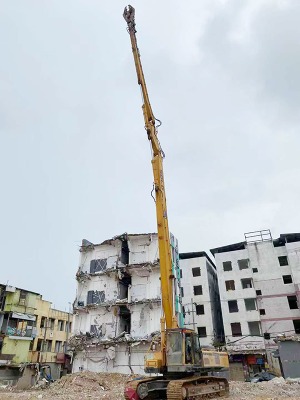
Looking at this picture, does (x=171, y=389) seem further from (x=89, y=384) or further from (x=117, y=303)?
(x=117, y=303)

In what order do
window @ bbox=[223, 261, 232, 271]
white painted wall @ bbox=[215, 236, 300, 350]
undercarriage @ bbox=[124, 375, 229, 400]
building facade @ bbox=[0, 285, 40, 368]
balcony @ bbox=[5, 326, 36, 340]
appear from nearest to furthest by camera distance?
undercarriage @ bbox=[124, 375, 229, 400]
building facade @ bbox=[0, 285, 40, 368]
balcony @ bbox=[5, 326, 36, 340]
white painted wall @ bbox=[215, 236, 300, 350]
window @ bbox=[223, 261, 232, 271]

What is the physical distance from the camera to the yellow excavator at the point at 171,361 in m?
14.5

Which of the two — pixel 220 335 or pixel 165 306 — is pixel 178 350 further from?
pixel 220 335

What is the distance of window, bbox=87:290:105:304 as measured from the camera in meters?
39.5

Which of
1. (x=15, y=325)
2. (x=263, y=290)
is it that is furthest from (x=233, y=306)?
(x=15, y=325)

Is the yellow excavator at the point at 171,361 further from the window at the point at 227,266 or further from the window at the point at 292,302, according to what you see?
the window at the point at 227,266

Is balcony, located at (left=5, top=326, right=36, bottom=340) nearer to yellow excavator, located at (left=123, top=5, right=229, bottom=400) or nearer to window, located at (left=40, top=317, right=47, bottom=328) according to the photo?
window, located at (left=40, top=317, right=47, bottom=328)

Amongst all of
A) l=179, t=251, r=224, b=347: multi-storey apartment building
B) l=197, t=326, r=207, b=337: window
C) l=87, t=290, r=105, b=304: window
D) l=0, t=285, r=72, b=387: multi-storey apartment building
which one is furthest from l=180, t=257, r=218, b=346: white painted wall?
l=0, t=285, r=72, b=387: multi-storey apartment building

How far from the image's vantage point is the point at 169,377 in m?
15.5

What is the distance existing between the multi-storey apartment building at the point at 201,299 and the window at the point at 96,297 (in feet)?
57.4

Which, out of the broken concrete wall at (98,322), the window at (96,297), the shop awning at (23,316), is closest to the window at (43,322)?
the shop awning at (23,316)

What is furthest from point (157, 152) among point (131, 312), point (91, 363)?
point (91, 363)

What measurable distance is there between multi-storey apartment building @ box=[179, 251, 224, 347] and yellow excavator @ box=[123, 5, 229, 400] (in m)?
33.0

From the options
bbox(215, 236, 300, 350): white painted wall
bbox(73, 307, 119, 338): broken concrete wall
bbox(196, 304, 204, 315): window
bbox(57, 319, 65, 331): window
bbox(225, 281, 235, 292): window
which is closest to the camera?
bbox(73, 307, 119, 338): broken concrete wall
